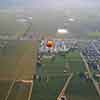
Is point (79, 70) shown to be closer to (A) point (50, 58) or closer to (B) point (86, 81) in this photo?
(B) point (86, 81)

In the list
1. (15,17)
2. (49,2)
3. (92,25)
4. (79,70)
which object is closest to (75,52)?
(79,70)

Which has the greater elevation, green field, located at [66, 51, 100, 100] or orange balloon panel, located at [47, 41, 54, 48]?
orange balloon panel, located at [47, 41, 54, 48]

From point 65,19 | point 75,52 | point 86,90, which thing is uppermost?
point 65,19

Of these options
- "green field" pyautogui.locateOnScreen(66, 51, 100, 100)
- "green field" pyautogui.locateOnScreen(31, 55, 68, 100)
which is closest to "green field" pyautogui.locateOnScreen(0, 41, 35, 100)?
"green field" pyautogui.locateOnScreen(31, 55, 68, 100)

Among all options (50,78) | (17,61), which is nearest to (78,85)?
(50,78)

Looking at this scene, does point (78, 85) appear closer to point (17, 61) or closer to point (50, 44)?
point (50, 44)

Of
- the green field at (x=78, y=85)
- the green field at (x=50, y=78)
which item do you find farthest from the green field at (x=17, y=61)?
the green field at (x=78, y=85)

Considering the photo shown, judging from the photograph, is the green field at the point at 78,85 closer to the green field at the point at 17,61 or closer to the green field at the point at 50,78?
the green field at the point at 50,78

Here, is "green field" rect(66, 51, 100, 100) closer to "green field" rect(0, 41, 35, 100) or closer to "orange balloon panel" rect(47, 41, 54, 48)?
"orange balloon panel" rect(47, 41, 54, 48)

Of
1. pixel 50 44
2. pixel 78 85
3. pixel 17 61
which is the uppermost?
pixel 50 44

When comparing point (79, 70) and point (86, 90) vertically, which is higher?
point (79, 70)

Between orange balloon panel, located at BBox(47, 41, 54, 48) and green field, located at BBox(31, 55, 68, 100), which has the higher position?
orange balloon panel, located at BBox(47, 41, 54, 48)
